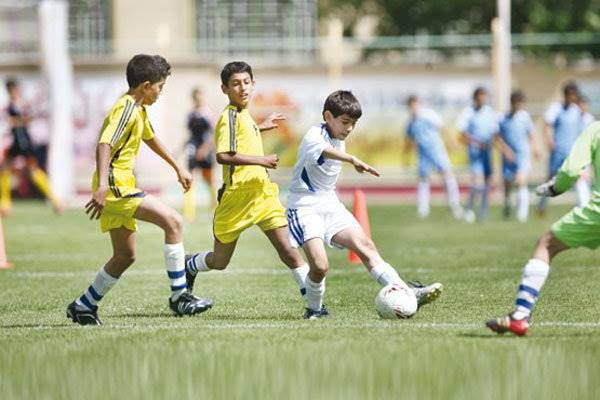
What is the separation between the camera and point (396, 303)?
10.1 metres

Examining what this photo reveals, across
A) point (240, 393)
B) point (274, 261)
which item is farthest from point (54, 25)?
point (240, 393)

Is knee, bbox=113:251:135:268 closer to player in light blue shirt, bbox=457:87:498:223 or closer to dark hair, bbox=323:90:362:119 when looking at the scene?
dark hair, bbox=323:90:362:119

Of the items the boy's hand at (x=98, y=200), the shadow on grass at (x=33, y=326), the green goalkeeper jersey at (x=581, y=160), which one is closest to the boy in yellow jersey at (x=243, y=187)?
the boy's hand at (x=98, y=200)

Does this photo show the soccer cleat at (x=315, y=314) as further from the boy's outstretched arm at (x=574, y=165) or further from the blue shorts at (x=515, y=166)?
the blue shorts at (x=515, y=166)

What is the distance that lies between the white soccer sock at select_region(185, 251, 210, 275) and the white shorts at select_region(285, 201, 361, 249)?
907 mm

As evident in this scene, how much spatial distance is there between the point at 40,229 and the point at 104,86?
1235 centimetres

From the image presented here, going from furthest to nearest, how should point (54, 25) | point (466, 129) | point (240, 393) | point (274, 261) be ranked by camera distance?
point (54, 25)
point (466, 129)
point (274, 261)
point (240, 393)

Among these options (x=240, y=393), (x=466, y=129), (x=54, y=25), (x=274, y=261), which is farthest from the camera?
(x=54, y=25)

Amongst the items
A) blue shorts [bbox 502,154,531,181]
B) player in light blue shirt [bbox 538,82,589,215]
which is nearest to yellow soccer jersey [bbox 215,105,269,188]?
player in light blue shirt [bbox 538,82,589,215]

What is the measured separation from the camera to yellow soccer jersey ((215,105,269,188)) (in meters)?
10.4

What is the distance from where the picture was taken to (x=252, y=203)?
10.5 meters

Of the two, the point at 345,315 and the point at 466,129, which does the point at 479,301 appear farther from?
the point at 466,129

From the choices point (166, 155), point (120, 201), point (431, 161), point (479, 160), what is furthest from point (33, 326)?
point (431, 161)

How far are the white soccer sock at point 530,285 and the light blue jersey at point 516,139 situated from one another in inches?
583
